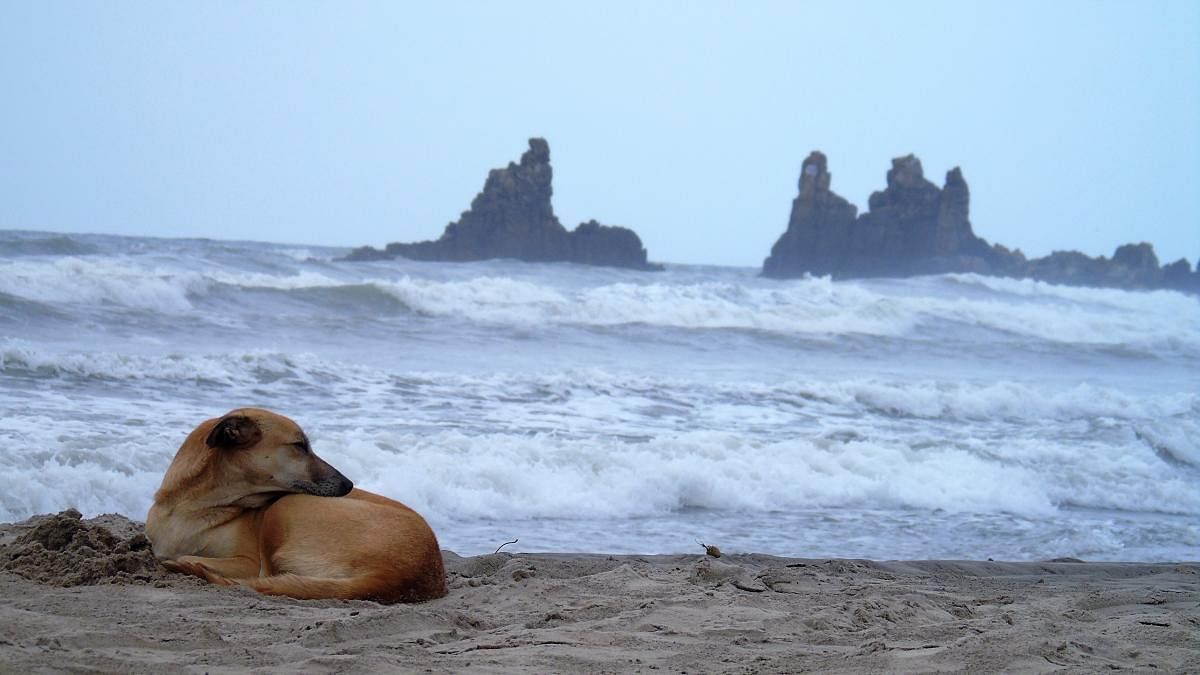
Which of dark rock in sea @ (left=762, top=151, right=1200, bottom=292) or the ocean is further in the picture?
dark rock in sea @ (left=762, top=151, right=1200, bottom=292)

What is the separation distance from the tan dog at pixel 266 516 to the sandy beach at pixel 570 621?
14 cm

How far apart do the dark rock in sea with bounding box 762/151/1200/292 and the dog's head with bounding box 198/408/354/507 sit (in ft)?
169

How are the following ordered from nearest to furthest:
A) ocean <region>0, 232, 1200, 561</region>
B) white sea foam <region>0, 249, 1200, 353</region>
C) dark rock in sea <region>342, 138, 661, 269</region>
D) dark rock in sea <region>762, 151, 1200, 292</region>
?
ocean <region>0, 232, 1200, 561</region>, white sea foam <region>0, 249, 1200, 353</region>, dark rock in sea <region>342, 138, 661, 269</region>, dark rock in sea <region>762, 151, 1200, 292</region>

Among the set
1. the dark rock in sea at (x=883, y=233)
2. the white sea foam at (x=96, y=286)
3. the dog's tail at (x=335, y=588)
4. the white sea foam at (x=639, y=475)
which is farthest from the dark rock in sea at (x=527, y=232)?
the dog's tail at (x=335, y=588)

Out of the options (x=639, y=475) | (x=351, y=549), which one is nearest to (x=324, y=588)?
(x=351, y=549)

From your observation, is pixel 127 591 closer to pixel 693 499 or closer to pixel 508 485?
pixel 508 485

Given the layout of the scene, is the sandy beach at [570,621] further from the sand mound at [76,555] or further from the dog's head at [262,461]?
the dog's head at [262,461]

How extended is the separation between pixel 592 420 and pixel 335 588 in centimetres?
570

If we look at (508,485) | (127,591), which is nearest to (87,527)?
(127,591)

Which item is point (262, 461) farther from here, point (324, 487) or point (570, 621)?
point (570, 621)

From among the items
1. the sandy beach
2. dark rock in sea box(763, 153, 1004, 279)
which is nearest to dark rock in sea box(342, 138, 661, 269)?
dark rock in sea box(763, 153, 1004, 279)

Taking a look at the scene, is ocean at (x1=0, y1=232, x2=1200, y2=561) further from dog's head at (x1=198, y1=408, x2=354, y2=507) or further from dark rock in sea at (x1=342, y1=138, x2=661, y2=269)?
dark rock in sea at (x1=342, y1=138, x2=661, y2=269)

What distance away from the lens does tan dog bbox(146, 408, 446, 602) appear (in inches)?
159

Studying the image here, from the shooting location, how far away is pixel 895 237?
5506cm
